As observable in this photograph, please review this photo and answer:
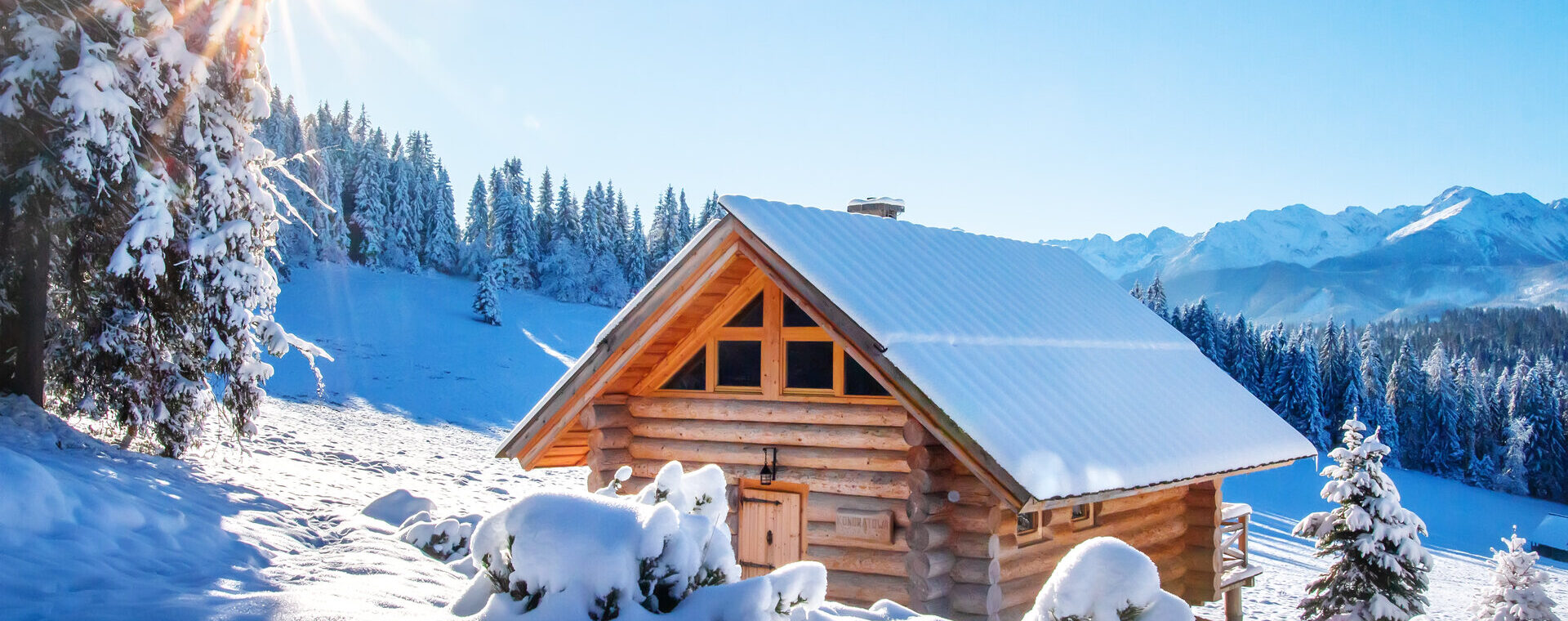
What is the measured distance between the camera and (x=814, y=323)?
33.5 feet

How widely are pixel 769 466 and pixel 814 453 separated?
549mm

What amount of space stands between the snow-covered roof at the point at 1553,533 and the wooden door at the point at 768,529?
51758 mm

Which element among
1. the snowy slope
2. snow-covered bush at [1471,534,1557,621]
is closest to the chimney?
snow-covered bush at [1471,534,1557,621]

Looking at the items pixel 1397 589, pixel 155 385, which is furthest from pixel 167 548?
pixel 1397 589

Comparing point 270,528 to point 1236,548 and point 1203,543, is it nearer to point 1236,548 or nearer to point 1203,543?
point 1203,543

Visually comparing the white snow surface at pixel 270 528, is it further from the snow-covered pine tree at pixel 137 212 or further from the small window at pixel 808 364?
the small window at pixel 808 364

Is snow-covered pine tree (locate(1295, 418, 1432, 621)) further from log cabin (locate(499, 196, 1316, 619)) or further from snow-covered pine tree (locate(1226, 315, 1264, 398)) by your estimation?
snow-covered pine tree (locate(1226, 315, 1264, 398))

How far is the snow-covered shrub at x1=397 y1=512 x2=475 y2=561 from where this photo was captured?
10.8 m

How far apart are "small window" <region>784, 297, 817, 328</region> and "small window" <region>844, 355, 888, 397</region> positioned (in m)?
0.59

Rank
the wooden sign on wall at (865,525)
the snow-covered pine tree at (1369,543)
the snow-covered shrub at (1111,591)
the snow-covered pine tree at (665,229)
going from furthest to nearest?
the snow-covered pine tree at (665,229) < the snow-covered pine tree at (1369,543) < the wooden sign on wall at (865,525) < the snow-covered shrub at (1111,591)

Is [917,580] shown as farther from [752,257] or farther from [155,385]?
[155,385]

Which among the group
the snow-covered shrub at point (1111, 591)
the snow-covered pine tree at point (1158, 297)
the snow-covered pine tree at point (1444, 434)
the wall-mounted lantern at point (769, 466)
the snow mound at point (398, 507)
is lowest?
the snow-covered pine tree at point (1444, 434)

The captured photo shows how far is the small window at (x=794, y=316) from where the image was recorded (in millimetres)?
10273

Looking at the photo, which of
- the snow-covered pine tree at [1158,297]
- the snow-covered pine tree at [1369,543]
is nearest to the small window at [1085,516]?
the snow-covered pine tree at [1369,543]
